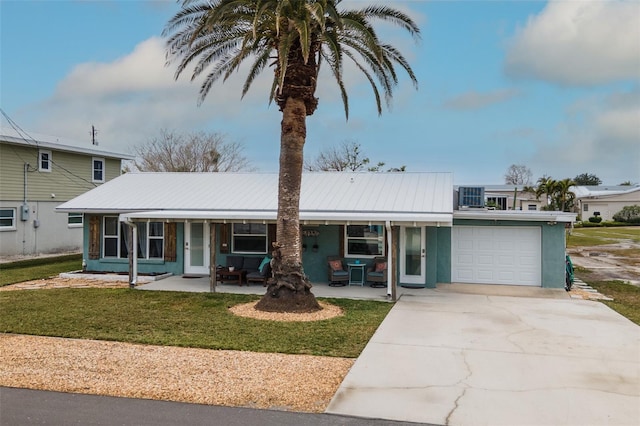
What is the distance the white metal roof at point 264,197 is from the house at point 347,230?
4 centimetres

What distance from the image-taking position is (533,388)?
6.05 meters

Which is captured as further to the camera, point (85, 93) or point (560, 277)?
point (85, 93)

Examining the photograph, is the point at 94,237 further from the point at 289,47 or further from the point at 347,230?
the point at 289,47

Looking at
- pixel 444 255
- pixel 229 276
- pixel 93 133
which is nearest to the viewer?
pixel 229 276

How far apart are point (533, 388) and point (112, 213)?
14.1 meters

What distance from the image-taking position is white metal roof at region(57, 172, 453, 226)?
1386 centimetres

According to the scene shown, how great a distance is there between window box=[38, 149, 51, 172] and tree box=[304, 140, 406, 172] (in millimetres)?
19856

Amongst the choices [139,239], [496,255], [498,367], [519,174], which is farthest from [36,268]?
[519,174]

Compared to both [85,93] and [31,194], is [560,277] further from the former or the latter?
[85,93]

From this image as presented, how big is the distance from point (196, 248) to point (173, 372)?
32.7 feet

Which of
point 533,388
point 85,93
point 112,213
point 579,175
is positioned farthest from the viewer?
point 579,175

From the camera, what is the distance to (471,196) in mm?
17703

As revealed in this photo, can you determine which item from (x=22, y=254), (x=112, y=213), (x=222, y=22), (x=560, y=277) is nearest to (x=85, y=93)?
(x=22, y=254)

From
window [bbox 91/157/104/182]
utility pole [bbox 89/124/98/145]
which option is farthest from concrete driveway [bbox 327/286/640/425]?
utility pole [bbox 89/124/98/145]
